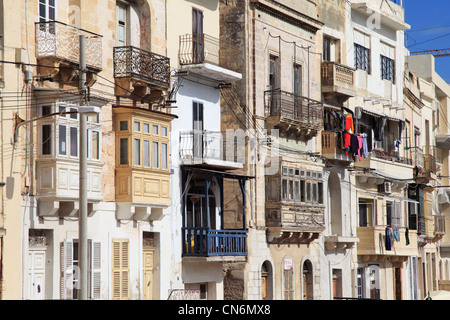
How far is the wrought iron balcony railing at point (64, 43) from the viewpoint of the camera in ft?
74.1

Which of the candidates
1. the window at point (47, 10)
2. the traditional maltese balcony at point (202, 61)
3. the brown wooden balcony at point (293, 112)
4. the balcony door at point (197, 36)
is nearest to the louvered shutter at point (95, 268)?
the window at point (47, 10)

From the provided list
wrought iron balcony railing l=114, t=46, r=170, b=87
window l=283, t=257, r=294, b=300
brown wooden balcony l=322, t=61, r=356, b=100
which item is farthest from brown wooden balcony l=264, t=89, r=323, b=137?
wrought iron balcony railing l=114, t=46, r=170, b=87

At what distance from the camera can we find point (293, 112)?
33844 millimetres

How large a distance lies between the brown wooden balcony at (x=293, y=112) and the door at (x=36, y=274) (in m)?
12.2

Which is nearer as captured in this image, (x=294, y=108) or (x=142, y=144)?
(x=142, y=144)

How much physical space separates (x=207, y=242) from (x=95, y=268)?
4.99 meters

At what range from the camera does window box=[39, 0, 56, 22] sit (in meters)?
23.0

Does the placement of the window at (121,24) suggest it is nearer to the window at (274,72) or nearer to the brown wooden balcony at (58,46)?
the brown wooden balcony at (58,46)

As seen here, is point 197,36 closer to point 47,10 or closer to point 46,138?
point 47,10

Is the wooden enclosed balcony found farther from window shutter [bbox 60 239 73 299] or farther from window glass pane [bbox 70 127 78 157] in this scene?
window shutter [bbox 60 239 73 299]

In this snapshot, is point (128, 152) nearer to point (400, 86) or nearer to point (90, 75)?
point (90, 75)

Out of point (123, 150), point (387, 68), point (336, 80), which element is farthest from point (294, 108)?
point (387, 68)

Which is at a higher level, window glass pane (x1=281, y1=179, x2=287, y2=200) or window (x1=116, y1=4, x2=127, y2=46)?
window (x1=116, y1=4, x2=127, y2=46)
